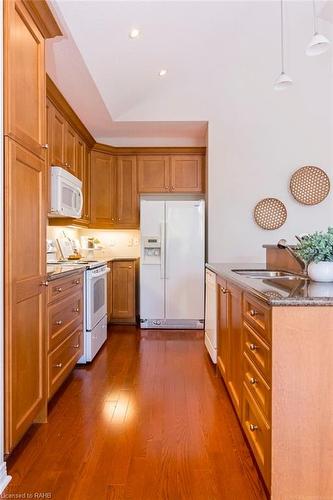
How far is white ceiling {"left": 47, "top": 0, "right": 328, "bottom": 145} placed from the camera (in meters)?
2.70

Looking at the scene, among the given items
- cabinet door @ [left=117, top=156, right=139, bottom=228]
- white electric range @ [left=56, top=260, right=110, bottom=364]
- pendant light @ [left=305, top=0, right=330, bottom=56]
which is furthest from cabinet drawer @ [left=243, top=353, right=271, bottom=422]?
cabinet door @ [left=117, top=156, right=139, bottom=228]

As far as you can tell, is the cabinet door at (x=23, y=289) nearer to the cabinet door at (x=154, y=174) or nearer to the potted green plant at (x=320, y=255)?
the potted green plant at (x=320, y=255)

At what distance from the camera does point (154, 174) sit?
15.4ft

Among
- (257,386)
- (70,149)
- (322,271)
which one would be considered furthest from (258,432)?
(70,149)

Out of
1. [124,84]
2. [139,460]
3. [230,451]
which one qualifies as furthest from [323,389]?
[124,84]

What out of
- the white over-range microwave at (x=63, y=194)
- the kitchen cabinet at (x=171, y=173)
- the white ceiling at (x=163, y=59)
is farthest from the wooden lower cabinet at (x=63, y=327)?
the kitchen cabinet at (x=171, y=173)

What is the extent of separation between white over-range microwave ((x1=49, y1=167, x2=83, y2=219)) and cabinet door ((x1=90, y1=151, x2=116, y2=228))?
110 centimetres

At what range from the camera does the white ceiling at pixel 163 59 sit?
8.87ft

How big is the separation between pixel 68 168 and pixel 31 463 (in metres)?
2.78

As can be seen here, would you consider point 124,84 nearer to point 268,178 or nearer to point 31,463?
point 268,178

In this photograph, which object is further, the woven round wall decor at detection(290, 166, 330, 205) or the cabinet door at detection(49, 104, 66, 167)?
the woven round wall decor at detection(290, 166, 330, 205)

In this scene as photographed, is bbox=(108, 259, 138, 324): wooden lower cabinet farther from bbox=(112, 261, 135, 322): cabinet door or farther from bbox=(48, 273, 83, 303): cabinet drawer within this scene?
bbox=(48, 273, 83, 303): cabinet drawer

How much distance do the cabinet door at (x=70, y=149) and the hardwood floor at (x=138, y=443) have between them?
2.14 meters

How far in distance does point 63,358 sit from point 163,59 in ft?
10.2
